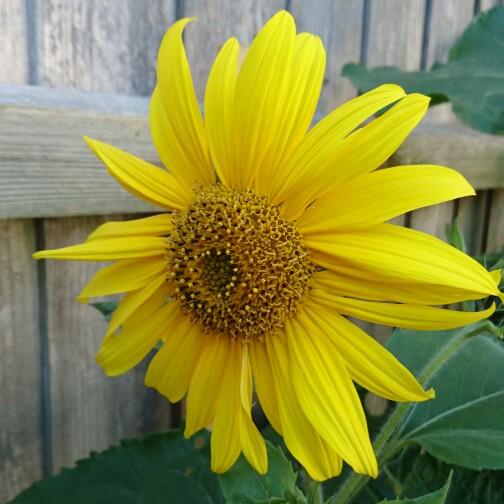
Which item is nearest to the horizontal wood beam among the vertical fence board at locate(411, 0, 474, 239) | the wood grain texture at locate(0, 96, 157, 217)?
the wood grain texture at locate(0, 96, 157, 217)

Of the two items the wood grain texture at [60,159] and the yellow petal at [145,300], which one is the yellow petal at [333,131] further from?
the wood grain texture at [60,159]

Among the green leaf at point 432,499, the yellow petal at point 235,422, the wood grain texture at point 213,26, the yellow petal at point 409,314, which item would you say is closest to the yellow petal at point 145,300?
the yellow petal at point 235,422

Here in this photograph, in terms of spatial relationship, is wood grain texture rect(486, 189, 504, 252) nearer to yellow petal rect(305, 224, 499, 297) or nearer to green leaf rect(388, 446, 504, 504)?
green leaf rect(388, 446, 504, 504)

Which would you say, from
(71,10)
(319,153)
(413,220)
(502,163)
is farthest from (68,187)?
(502,163)

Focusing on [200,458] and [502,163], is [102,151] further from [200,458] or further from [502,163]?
[502,163]

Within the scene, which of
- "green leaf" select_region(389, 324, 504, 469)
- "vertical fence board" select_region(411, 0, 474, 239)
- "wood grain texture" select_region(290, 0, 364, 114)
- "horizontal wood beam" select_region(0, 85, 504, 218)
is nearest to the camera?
"green leaf" select_region(389, 324, 504, 469)

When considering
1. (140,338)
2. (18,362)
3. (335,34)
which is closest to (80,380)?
(18,362)
